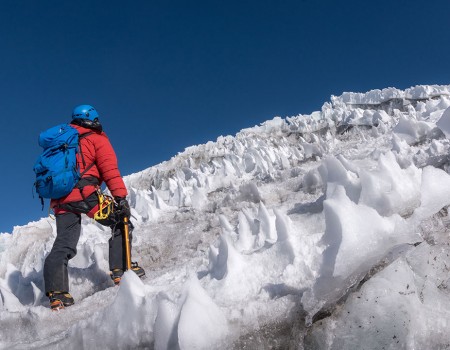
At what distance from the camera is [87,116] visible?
5672 mm

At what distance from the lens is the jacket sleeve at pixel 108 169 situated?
552cm

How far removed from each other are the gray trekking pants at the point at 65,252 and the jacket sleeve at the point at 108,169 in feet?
1.60

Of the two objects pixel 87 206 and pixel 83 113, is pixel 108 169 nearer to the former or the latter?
pixel 87 206

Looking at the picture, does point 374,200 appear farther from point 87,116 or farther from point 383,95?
point 383,95

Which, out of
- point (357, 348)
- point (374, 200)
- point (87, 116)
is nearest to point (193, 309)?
point (357, 348)

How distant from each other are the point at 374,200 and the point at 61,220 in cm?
363

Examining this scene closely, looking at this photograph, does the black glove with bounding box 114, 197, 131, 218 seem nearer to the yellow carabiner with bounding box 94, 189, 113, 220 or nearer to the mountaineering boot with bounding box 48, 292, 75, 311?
the yellow carabiner with bounding box 94, 189, 113, 220

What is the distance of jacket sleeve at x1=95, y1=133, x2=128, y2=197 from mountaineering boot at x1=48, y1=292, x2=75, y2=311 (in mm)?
1323

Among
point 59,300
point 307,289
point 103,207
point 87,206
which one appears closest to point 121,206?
point 103,207

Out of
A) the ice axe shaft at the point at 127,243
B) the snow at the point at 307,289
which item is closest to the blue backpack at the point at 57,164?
the ice axe shaft at the point at 127,243

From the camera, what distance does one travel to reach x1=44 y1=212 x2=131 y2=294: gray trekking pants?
4969 millimetres

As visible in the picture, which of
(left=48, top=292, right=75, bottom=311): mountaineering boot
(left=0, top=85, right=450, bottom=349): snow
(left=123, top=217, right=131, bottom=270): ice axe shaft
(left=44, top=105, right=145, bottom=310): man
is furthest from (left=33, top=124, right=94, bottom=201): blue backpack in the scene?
(left=0, top=85, right=450, bottom=349): snow

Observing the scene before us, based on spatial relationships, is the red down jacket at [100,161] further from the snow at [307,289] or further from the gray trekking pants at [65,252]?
the snow at [307,289]

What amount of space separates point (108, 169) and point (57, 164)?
2.11 feet
